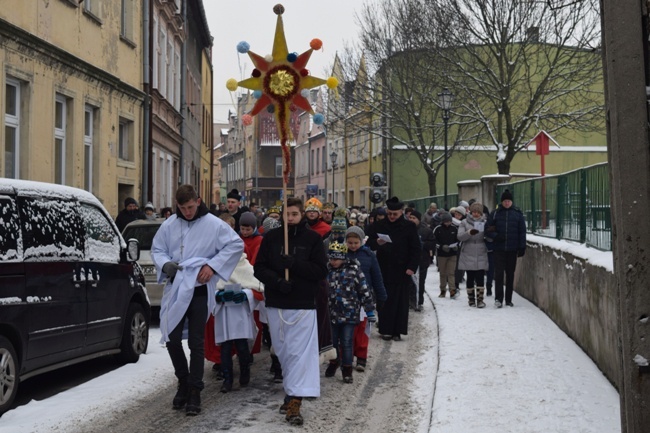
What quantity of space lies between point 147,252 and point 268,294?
625 cm

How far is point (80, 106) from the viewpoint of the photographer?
19062 mm

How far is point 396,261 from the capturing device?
1235cm

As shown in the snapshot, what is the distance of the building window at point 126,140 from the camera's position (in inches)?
933

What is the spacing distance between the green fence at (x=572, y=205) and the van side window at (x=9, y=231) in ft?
15.8

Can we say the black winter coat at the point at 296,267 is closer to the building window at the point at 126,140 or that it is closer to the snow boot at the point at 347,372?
the snow boot at the point at 347,372

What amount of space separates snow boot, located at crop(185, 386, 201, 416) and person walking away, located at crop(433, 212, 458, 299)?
9.64m

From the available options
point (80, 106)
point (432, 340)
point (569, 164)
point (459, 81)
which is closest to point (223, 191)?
point (569, 164)

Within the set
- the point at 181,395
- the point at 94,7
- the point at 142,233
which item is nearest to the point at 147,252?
the point at 142,233

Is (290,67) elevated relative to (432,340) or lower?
elevated

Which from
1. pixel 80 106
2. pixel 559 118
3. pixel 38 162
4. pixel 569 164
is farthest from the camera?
pixel 569 164

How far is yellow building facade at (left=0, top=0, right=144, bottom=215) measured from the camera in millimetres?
15781

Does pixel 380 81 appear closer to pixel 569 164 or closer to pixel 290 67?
pixel 569 164

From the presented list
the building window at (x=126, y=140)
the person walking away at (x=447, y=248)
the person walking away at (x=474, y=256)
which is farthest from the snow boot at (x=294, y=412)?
the building window at (x=126, y=140)

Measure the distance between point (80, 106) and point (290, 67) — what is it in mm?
10907
